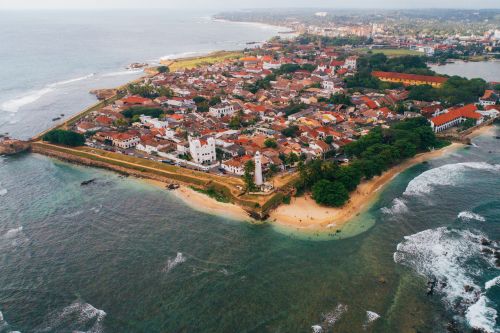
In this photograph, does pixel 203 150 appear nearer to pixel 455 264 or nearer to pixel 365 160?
pixel 365 160

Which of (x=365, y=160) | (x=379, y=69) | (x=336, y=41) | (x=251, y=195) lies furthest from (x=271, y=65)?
(x=251, y=195)

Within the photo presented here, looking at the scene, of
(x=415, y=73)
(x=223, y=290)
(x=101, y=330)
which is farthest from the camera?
(x=415, y=73)

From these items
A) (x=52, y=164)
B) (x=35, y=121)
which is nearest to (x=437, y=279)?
(x=52, y=164)

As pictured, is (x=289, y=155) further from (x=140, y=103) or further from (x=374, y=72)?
(x=374, y=72)

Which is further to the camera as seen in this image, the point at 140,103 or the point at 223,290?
the point at 140,103

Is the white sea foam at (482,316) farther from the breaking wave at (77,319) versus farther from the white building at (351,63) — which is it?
the white building at (351,63)

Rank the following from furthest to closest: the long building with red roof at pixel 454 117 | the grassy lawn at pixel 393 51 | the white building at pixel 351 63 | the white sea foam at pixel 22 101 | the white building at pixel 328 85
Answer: the grassy lawn at pixel 393 51
the white building at pixel 351 63
the white building at pixel 328 85
the white sea foam at pixel 22 101
the long building with red roof at pixel 454 117

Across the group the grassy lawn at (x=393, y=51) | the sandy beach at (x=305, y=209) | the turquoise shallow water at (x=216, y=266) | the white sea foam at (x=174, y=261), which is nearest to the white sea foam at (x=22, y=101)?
the turquoise shallow water at (x=216, y=266)
